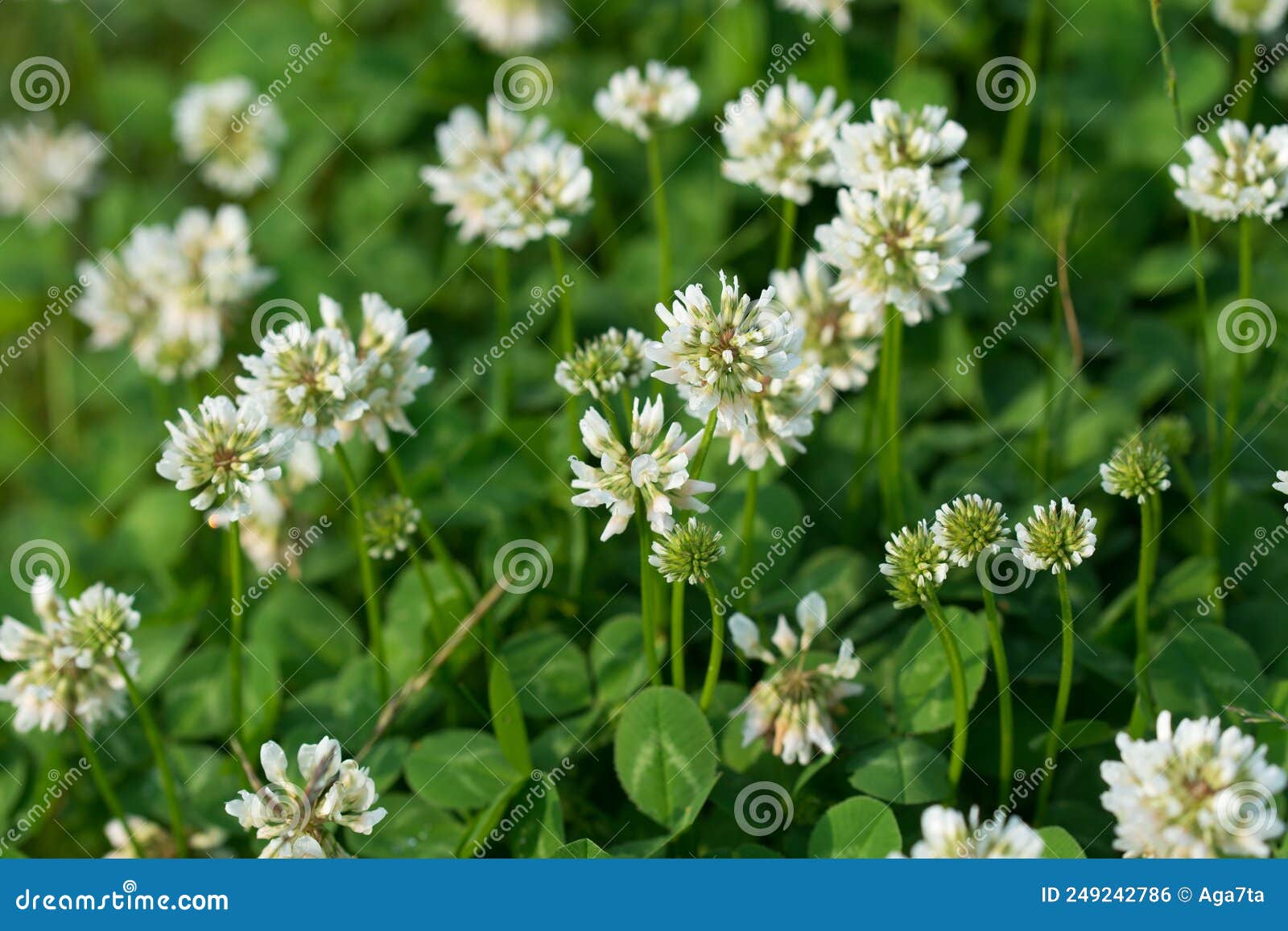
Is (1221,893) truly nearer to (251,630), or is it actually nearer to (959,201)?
(959,201)

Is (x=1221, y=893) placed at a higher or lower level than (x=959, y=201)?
lower

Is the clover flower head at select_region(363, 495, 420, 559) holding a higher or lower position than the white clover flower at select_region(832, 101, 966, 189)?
lower

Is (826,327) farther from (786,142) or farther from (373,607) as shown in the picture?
(373,607)

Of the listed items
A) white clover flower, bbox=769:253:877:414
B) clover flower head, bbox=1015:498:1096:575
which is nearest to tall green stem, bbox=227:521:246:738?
white clover flower, bbox=769:253:877:414

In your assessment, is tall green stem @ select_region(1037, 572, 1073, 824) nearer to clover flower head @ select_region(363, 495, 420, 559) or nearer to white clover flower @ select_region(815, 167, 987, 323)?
white clover flower @ select_region(815, 167, 987, 323)

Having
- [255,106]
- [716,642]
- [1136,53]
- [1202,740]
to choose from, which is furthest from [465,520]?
[1136,53]

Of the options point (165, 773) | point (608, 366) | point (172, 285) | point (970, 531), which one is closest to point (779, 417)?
point (608, 366)
